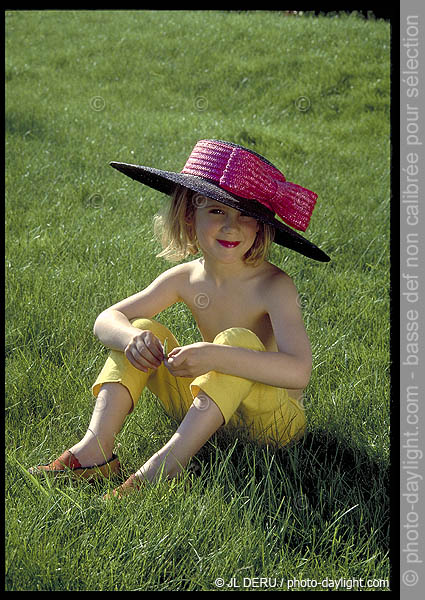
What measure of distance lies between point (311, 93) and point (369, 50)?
1.25 meters

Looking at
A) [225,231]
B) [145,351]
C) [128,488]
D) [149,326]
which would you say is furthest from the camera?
[149,326]

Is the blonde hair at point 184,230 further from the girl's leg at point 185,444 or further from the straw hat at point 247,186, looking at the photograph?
the girl's leg at point 185,444

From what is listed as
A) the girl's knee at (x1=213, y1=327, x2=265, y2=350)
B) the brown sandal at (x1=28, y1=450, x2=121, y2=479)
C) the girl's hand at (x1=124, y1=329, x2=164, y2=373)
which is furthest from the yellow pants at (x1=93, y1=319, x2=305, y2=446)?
the brown sandal at (x1=28, y1=450, x2=121, y2=479)

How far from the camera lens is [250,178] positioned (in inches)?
94.4

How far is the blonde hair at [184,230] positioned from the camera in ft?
8.32

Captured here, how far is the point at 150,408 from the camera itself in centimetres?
272

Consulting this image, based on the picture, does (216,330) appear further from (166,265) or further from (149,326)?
(166,265)

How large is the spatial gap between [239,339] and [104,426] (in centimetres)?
55

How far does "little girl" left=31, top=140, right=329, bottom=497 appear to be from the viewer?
2.26 m

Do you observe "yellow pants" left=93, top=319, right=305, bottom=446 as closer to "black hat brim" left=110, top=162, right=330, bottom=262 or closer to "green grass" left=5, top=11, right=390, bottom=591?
"green grass" left=5, top=11, right=390, bottom=591

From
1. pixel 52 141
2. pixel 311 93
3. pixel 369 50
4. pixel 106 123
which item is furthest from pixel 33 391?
pixel 369 50

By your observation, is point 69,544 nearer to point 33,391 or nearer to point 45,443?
point 45,443

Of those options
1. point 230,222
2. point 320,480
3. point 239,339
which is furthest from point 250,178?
point 320,480
